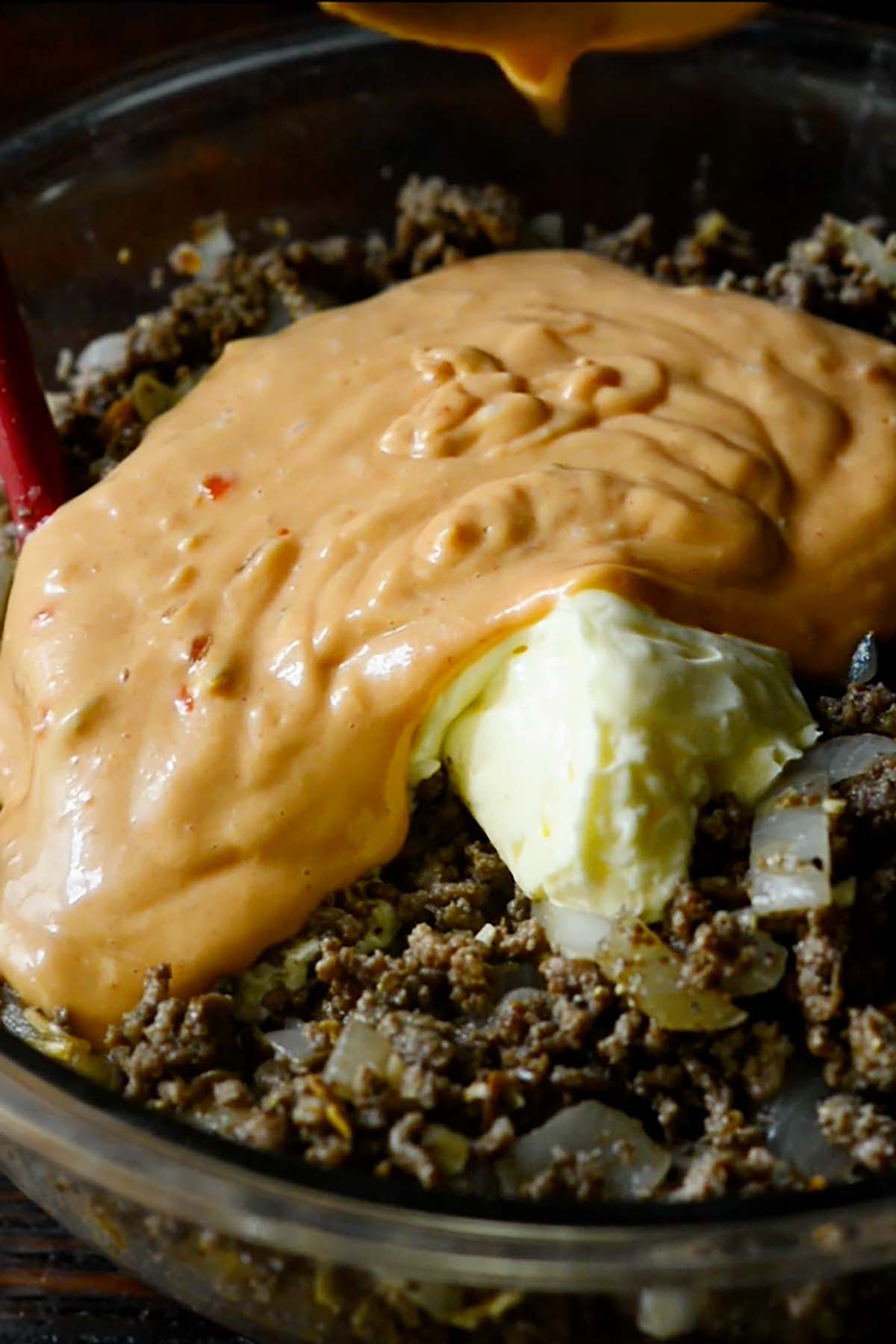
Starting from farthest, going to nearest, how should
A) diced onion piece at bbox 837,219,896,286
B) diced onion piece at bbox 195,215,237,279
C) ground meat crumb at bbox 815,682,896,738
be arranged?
1. diced onion piece at bbox 195,215,237,279
2. diced onion piece at bbox 837,219,896,286
3. ground meat crumb at bbox 815,682,896,738

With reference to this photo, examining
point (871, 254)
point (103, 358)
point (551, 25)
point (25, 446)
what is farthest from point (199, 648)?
point (871, 254)

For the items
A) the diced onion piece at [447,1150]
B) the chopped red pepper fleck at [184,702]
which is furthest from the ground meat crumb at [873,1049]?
the chopped red pepper fleck at [184,702]

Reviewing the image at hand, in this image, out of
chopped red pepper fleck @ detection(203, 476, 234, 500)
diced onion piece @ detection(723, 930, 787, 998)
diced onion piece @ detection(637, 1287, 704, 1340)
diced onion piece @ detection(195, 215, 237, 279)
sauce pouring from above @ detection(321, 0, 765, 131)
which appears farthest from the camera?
diced onion piece @ detection(195, 215, 237, 279)

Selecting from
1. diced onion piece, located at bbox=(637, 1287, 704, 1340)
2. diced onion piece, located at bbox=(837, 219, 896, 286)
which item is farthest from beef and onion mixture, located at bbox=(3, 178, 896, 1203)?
diced onion piece, located at bbox=(837, 219, 896, 286)

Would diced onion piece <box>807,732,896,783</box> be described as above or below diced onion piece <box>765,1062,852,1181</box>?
above

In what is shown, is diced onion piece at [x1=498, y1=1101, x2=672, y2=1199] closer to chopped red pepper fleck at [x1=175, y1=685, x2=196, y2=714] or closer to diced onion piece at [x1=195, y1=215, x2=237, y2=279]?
chopped red pepper fleck at [x1=175, y1=685, x2=196, y2=714]
